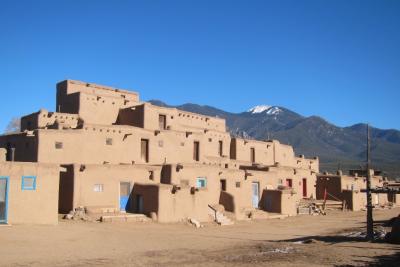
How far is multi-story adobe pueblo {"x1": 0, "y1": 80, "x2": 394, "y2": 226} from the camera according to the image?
936 inches

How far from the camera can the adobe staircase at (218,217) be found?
3184cm

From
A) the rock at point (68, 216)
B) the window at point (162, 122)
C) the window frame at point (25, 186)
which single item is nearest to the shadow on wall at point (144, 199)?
the rock at point (68, 216)

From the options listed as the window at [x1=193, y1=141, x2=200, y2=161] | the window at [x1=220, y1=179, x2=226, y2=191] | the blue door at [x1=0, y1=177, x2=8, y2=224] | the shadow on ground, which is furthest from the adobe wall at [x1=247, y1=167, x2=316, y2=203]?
the blue door at [x1=0, y1=177, x2=8, y2=224]

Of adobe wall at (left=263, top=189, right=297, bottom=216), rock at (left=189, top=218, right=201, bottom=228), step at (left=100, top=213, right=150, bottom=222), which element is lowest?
rock at (left=189, top=218, right=201, bottom=228)

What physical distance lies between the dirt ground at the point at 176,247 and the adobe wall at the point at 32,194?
2.48ft

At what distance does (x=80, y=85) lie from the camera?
130 feet

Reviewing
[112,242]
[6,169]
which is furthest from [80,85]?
[112,242]

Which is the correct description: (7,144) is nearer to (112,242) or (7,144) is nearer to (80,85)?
(80,85)

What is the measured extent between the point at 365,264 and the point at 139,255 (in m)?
8.05

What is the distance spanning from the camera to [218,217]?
105 feet

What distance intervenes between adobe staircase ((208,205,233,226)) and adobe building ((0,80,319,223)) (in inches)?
7.5

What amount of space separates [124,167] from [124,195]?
1.68 metres

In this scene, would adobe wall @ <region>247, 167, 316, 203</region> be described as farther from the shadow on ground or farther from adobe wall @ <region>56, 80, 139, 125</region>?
the shadow on ground

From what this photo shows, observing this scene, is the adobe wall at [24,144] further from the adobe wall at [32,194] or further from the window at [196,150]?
the window at [196,150]
